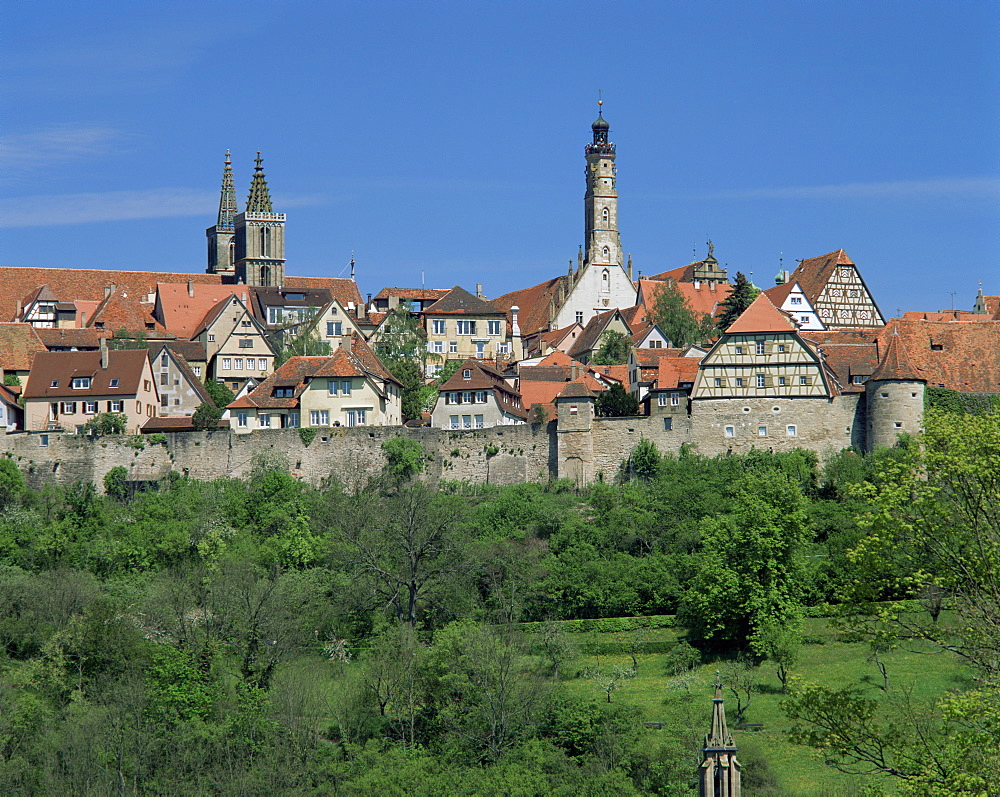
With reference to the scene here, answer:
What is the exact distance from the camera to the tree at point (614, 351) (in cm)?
8819

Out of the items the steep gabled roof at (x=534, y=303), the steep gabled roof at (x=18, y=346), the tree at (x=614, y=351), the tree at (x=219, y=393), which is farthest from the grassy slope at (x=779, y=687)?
the steep gabled roof at (x=534, y=303)

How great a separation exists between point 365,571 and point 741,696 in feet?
56.3

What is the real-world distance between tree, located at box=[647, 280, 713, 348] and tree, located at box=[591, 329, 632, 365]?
10.4 ft

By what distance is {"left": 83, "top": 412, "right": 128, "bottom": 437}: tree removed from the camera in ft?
236

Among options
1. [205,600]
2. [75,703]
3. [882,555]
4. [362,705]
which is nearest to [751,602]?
[362,705]

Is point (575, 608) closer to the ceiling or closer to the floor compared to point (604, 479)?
closer to the floor

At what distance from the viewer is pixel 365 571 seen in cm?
6175

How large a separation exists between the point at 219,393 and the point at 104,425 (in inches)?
375

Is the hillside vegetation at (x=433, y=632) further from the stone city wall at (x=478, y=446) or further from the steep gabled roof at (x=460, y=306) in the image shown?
the steep gabled roof at (x=460, y=306)

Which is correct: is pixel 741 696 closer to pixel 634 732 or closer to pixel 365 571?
pixel 634 732

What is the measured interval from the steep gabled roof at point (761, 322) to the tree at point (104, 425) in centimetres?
2980

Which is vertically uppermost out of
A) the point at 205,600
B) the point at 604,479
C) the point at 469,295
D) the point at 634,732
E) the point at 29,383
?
the point at 469,295

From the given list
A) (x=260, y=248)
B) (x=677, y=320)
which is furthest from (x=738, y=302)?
(x=260, y=248)

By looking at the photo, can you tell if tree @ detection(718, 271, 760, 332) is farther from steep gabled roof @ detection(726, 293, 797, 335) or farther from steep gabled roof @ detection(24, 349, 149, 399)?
steep gabled roof @ detection(24, 349, 149, 399)
